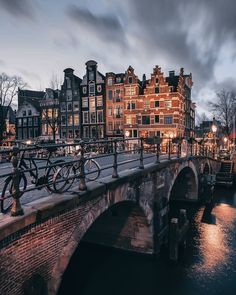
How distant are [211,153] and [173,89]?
14247mm

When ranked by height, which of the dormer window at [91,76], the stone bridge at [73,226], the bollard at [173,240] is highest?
the dormer window at [91,76]

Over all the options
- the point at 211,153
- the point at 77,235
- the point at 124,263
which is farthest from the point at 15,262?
the point at 211,153

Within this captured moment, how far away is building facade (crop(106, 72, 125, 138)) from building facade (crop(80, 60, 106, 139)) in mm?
874

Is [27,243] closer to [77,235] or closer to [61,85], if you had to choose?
[77,235]

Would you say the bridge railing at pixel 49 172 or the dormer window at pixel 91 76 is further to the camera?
the dormer window at pixel 91 76

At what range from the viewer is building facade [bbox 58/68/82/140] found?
1668 inches

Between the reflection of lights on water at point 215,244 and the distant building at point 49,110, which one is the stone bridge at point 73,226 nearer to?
the reflection of lights on water at point 215,244

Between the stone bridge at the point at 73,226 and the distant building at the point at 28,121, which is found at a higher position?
the distant building at the point at 28,121

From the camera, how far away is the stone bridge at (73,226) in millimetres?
3881

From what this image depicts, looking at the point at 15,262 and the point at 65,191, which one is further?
the point at 65,191

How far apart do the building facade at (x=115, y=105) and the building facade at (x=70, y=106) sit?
18.4 feet

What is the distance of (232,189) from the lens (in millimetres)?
24719

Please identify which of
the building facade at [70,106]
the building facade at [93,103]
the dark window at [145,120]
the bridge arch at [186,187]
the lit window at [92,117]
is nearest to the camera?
the bridge arch at [186,187]

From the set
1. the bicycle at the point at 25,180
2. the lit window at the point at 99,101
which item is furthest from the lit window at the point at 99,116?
the bicycle at the point at 25,180
